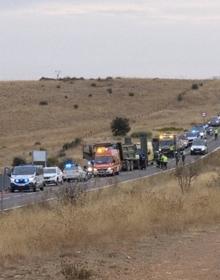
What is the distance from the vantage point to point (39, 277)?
1359 cm

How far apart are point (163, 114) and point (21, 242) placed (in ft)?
438

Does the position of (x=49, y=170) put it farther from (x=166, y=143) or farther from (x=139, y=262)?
(x=139, y=262)

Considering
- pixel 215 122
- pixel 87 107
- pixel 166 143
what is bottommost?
pixel 166 143

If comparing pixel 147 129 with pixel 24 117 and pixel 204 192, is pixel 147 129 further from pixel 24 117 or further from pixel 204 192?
pixel 204 192

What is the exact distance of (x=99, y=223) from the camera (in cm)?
1908

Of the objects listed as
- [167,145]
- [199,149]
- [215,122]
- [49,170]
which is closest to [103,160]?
[49,170]

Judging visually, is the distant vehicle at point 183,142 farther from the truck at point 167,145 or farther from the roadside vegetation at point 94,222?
the roadside vegetation at point 94,222

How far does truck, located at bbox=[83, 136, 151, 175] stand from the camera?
69.7 metres

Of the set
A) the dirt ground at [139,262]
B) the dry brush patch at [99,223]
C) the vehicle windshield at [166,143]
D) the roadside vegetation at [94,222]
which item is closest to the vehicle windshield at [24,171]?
the roadside vegetation at [94,222]

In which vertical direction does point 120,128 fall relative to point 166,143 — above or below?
above

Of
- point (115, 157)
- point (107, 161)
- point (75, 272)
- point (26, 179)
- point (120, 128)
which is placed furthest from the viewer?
point (120, 128)

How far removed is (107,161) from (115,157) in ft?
9.14

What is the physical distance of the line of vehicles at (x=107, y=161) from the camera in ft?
175

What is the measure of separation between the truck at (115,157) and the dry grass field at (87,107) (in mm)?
18108
